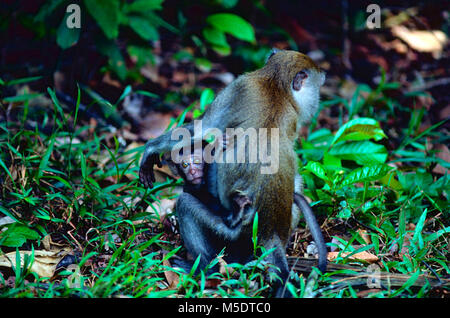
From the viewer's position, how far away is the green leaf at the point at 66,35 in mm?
5094

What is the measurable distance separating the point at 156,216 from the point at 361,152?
2.26 m

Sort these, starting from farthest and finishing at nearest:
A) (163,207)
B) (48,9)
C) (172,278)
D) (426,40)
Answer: (426,40), (48,9), (163,207), (172,278)

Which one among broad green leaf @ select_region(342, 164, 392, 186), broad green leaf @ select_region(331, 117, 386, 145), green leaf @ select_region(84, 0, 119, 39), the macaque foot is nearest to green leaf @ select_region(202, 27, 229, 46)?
green leaf @ select_region(84, 0, 119, 39)

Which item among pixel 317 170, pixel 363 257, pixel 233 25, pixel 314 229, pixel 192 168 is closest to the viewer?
pixel 314 229

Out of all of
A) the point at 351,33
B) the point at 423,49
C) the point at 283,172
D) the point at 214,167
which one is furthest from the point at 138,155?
the point at 423,49

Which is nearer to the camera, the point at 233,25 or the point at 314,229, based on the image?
the point at 314,229

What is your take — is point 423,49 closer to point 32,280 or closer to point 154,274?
point 154,274

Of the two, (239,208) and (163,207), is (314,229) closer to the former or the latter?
(239,208)

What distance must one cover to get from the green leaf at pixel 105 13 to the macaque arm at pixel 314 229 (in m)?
2.84

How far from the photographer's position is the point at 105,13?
507cm

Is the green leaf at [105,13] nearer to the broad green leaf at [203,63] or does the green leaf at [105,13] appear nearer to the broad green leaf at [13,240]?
the broad green leaf at [203,63]

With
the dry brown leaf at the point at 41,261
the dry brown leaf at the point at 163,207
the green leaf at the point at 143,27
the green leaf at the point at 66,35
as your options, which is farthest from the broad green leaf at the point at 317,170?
the green leaf at the point at 66,35

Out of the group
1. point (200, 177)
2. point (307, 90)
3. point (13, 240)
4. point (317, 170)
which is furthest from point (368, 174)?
point (13, 240)

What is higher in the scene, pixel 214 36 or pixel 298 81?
pixel 214 36
